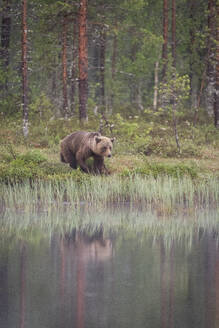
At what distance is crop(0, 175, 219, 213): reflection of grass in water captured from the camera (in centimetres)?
1398

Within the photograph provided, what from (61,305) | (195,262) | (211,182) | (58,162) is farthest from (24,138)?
(61,305)

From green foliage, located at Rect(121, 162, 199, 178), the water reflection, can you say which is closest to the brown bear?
green foliage, located at Rect(121, 162, 199, 178)

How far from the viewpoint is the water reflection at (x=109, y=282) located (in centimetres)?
677

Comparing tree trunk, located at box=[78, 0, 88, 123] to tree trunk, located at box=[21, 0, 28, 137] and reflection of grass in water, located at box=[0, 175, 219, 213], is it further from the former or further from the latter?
reflection of grass in water, located at box=[0, 175, 219, 213]

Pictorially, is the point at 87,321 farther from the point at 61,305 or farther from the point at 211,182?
the point at 211,182

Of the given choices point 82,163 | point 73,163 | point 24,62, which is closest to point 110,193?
point 82,163

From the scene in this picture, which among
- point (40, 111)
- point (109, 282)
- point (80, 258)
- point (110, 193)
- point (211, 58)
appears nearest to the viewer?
point (109, 282)

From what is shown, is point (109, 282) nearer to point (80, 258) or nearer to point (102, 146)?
point (80, 258)

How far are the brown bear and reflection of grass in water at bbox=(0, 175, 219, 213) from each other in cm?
146

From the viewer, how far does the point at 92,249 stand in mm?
10180

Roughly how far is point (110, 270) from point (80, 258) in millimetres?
865

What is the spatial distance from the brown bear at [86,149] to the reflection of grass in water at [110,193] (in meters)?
1.46

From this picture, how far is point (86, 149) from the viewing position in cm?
1706

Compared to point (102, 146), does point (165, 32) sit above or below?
above
